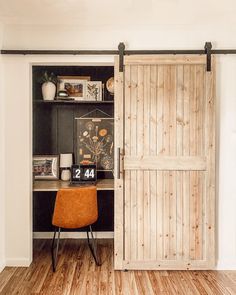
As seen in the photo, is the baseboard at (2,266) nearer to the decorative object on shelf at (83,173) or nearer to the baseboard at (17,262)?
the baseboard at (17,262)

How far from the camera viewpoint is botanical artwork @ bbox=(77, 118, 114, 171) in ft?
15.0

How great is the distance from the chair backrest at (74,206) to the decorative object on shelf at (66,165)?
91cm

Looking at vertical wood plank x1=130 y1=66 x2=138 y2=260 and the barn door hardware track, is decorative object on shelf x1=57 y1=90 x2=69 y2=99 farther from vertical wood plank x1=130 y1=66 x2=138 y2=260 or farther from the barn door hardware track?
vertical wood plank x1=130 y1=66 x2=138 y2=260

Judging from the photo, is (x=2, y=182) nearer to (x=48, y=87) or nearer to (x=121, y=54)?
(x=48, y=87)

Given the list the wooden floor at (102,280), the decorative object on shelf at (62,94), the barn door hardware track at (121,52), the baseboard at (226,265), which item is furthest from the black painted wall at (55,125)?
the baseboard at (226,265)

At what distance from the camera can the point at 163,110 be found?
3.52 meters

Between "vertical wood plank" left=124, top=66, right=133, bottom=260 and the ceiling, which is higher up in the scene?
the ceiling

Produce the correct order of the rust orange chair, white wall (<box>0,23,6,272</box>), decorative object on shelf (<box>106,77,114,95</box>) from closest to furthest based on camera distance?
the rust orange chair < white wall (<box>0,23,6,272</box>) < decorative object on shelf (<box>106,77,114,95</box>)

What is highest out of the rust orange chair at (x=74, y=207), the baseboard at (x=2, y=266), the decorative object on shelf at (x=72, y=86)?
the decorative object on shelf at (x=72, y=86)

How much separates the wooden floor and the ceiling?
8.47 feet

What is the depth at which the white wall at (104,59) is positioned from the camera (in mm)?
3576

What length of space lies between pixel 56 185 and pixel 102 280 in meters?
1.23

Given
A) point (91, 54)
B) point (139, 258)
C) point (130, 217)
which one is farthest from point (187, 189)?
point (91, 54)

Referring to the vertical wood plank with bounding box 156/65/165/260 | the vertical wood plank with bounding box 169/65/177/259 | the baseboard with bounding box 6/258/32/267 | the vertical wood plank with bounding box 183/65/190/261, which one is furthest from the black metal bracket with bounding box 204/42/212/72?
the baseboard with bounding box 6/258/32/267
